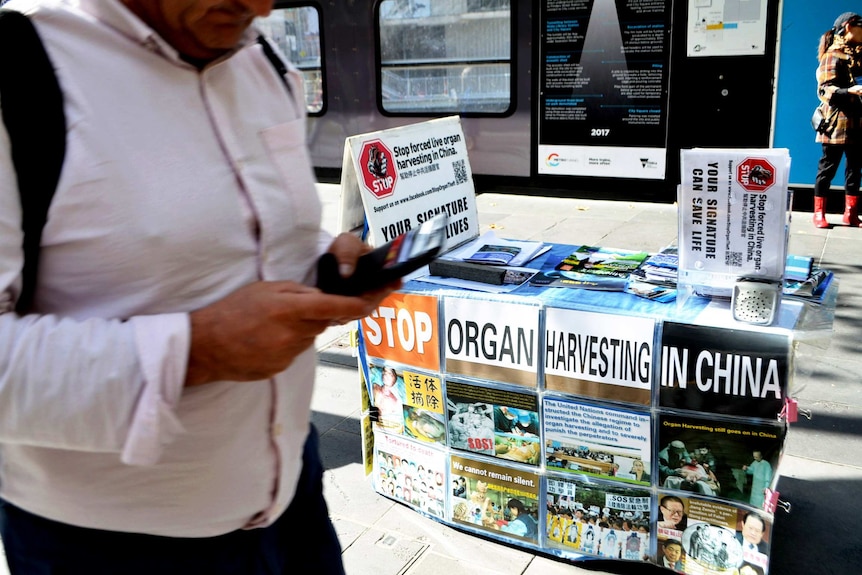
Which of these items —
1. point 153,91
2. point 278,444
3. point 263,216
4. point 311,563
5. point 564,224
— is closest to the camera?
point 153,91

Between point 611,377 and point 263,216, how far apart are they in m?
1.72

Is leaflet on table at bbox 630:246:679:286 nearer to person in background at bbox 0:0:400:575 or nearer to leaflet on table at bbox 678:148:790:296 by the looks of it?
leaflet on table at bbox 678:148:790:296

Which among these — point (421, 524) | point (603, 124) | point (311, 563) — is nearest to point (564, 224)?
point (603, 124)

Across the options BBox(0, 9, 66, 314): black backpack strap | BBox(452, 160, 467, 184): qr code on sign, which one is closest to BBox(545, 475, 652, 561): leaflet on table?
BBox(452, 160, 467, 184): qr code on sign

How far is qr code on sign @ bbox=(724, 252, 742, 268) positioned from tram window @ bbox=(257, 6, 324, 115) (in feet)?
26.8

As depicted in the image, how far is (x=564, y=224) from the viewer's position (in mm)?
7824

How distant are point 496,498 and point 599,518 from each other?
0.40m

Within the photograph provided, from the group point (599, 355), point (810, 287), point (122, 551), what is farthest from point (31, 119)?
point (810, 287)

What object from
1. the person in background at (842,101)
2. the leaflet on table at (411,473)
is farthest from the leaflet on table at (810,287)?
the person in background at (842,101)

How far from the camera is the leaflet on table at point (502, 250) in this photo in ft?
10.3

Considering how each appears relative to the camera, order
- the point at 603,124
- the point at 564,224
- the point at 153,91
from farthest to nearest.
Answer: the point at 603,124 → the point at 564,224 → the point at 153,91

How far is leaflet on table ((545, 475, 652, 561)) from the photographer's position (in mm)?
2705

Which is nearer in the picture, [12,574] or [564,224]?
[12,574]

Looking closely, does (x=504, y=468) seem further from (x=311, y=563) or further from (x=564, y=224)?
(x=564, y=224)
